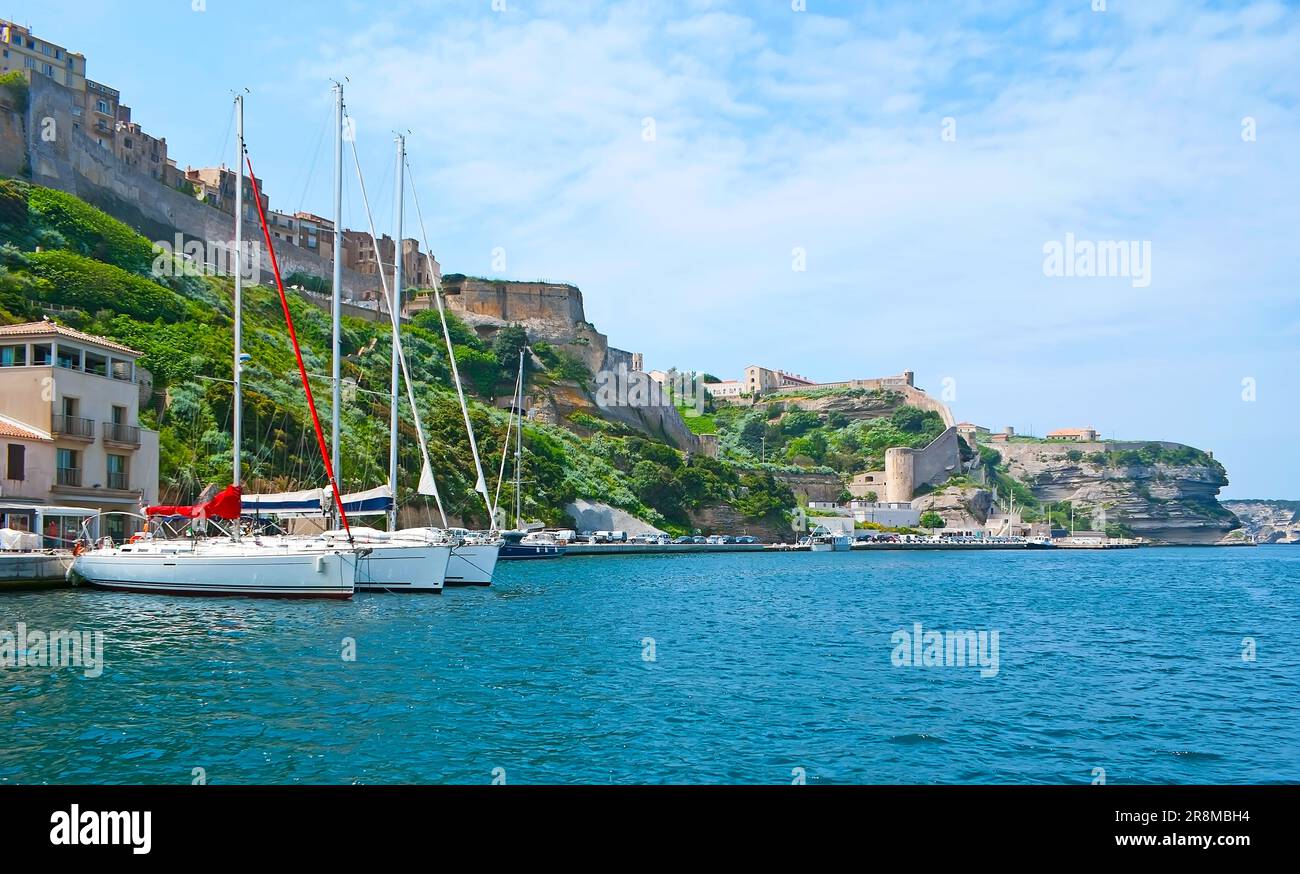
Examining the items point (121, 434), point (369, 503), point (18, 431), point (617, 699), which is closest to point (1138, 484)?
point (369, 503)

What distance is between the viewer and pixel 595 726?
12.6 metres

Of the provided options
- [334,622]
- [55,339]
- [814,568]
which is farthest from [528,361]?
[334,622]

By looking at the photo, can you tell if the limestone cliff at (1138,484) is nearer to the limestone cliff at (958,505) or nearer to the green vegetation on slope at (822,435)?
the green vegetation on slope at (822,435)

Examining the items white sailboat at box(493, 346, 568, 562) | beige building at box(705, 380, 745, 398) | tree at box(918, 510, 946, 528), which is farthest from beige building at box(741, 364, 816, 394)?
white sailboat at box(493, 346, 568, 562)

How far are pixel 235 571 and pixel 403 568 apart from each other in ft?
15.0

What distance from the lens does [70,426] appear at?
30.2m

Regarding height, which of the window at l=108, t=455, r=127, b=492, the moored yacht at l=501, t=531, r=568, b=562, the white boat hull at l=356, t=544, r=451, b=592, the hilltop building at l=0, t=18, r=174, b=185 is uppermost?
the hilltop building at l=0, t=18, r=174, b=185

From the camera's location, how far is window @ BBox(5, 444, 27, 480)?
28438 mm

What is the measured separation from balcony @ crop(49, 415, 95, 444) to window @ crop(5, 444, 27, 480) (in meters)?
1.16

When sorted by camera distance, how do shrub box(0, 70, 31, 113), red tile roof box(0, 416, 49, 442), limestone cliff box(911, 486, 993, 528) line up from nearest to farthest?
red tile roof box(0, 416, 49, 442)
shrub box(0, 70, 31, 113)
limestone cliff box(911, 486, 993, 528)

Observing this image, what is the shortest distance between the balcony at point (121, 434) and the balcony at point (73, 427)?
1.96ft

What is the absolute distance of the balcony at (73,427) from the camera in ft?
97.5

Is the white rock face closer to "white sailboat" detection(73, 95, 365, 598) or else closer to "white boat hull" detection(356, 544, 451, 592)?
"white boat hull" detection(356, 544, 451, 592)
